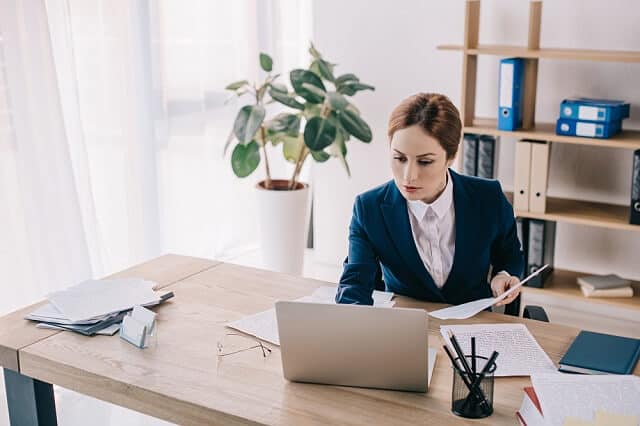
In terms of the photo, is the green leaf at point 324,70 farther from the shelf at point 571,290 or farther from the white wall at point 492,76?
the shelf at point 571,290

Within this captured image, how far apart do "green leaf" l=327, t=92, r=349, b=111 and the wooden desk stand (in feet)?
5.55

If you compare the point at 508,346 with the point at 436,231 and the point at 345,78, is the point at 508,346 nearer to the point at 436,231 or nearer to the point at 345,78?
the point at 436,231

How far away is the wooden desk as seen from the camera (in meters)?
1.64

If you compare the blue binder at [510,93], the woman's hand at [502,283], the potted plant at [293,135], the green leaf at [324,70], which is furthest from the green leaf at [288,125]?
the woman's hand at [502,283]

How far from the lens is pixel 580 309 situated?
397 cm

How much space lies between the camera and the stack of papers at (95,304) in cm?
206

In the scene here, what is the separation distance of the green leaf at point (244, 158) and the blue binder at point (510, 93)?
3.98ft

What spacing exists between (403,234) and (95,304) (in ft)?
2.80

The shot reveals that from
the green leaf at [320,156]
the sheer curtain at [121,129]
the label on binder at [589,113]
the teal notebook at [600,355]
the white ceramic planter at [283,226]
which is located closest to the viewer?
the teal notebook at [600,355]

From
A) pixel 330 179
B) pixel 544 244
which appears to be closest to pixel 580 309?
pixel 544 244

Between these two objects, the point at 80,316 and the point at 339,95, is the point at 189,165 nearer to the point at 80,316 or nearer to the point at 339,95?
the point at 339,95

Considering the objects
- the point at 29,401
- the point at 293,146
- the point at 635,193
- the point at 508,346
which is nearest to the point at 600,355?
the point at 508,346

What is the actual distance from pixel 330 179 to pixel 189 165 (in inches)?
31.1

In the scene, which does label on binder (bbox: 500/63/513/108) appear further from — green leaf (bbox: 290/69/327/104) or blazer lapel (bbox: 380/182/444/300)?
blazer lapel (bbox: 380/182/444/300)
